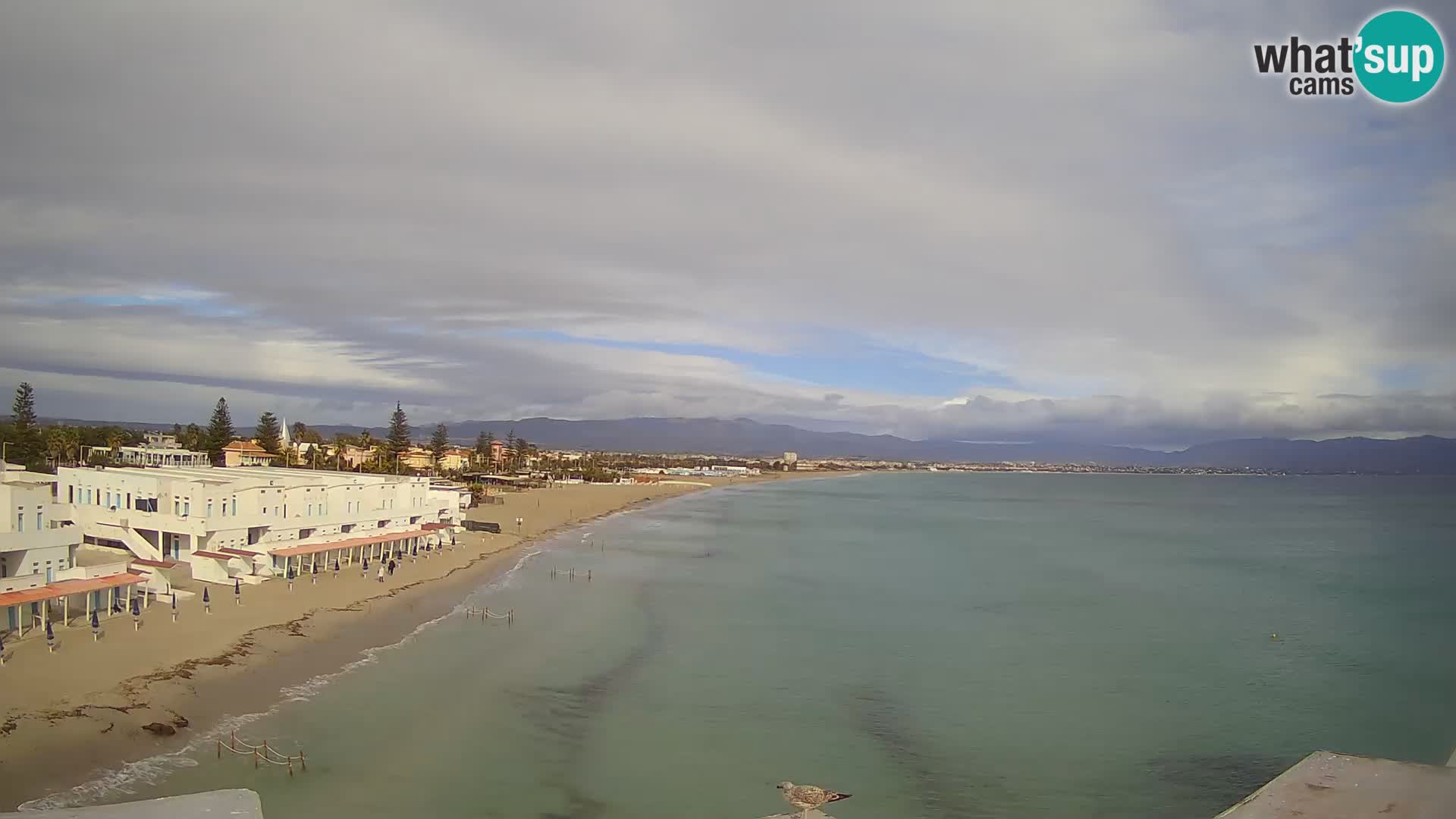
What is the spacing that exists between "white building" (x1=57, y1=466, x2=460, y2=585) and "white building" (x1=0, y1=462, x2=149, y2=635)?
3.62m

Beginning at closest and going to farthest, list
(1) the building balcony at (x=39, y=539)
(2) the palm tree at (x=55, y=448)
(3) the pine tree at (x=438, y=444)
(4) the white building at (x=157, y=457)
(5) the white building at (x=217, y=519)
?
1. (1) the building balcony at (x=39, y=539)
2. (5) the white building at (x=217, y=519)
3. (4) the white building at (x=157, y=457)
4. (2) the palm tree at (x=55, y=448)
5. (3) the pine tree at (x=438, y=444)

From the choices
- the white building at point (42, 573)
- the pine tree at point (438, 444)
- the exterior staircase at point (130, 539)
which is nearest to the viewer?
the white building at point (42, 573)

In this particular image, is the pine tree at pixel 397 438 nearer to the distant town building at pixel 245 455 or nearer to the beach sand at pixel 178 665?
the distant town building at pixel 245 455

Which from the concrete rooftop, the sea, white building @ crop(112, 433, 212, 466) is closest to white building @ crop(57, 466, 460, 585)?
the sea

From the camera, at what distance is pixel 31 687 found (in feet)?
44.6

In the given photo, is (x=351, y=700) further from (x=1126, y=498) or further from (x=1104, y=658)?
(x=1126, y=498)

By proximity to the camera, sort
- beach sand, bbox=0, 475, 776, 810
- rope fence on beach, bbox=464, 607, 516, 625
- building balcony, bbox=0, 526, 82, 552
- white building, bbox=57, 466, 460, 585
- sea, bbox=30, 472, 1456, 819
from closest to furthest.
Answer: beach sand, bbox=0, 475, 776, 810 → sea, bbox=30, 472, 1456, 819 → building balcony, bbox=0, 526, 82, 552 → rope fence on beach, bbox=464, 607, 516, 625 → white building, bbox=57, 466, 460, 585

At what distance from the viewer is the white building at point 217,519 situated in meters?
23.8

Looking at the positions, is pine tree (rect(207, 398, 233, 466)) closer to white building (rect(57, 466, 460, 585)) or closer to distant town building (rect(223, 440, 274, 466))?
distant town building (rect(223, 440, 274, 466))

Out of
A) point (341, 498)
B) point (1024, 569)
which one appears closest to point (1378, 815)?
point (341, 498)

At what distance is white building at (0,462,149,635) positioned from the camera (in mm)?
16766

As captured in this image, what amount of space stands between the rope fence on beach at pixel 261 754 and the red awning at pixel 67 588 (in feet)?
23.6

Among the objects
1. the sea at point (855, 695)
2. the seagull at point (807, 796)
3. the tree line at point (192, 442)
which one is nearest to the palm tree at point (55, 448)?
the tree line at point (192, 442)

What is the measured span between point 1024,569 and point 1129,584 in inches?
180
